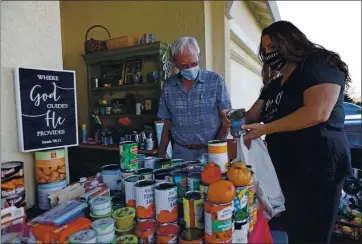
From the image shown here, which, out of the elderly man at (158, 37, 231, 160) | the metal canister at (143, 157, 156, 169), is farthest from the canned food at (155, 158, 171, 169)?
the elderly man at (158, 37, 231, 160)

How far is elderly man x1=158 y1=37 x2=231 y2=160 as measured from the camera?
1.72m

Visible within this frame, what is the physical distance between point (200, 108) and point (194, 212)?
982mm

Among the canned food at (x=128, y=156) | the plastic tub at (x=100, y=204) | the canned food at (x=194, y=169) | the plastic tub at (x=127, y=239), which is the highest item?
the canned food at (x=128, y=156)

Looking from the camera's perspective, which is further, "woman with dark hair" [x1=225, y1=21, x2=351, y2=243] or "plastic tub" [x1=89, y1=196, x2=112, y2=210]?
"woman with dark hair" [x1=225, y1=21, x2=351, y2=243]

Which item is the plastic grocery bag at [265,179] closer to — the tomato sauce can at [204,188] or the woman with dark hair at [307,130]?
the woman with dark hair at [307,130]

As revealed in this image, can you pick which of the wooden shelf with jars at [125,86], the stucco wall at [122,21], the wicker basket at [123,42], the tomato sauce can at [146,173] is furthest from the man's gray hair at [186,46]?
the wicker basket at [123,42]

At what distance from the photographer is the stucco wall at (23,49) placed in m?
1.05

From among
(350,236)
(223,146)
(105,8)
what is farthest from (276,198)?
(105,8)

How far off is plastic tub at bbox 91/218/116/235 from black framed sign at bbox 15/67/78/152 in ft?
1.84

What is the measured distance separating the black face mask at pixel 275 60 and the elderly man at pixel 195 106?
41 cm

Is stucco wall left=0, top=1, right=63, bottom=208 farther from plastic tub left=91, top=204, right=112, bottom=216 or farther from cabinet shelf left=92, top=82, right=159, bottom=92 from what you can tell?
cabinet shelf left=92, top=82, right=159, bottom=92

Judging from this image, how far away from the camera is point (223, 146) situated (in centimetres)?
101

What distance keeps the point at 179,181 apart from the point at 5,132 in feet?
2.51

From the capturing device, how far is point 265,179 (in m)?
1.17
